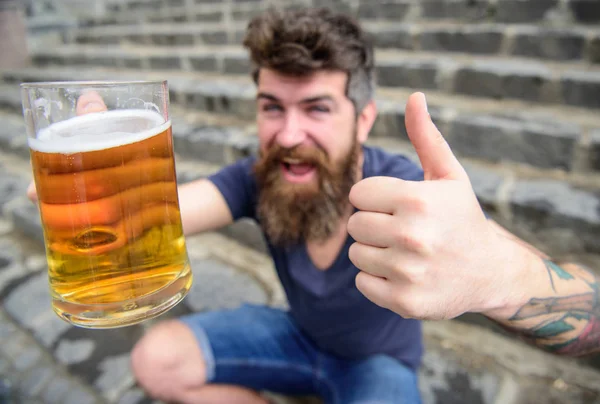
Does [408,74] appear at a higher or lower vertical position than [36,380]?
higher

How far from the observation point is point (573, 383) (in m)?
1.60

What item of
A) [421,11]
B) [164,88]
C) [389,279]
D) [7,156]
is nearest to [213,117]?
[421,11]

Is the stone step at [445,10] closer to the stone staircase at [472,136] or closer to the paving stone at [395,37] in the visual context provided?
the stone staircase at [472,136]

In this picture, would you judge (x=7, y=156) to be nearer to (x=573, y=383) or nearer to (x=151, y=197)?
(x=151, y=197)

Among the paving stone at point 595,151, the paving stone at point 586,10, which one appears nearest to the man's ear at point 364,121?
the paving stone at point 595,151

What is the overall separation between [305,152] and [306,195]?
156 millimetres

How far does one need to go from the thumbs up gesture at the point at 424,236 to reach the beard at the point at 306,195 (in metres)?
0.67

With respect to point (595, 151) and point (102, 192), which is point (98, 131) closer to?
point (102, 192)

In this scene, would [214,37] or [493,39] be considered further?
[214,37]

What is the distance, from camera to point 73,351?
5.82ft

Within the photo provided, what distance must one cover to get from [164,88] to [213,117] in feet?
8.49

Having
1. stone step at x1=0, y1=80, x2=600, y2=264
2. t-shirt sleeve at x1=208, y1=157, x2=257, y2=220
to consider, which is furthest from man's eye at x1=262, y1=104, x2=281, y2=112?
stone step at x1=0, y1=80, x2=600, y2=264

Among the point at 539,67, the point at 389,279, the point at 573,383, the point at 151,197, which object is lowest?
the point at 573,383

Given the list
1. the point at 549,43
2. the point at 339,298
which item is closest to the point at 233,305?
the point at 339,298
